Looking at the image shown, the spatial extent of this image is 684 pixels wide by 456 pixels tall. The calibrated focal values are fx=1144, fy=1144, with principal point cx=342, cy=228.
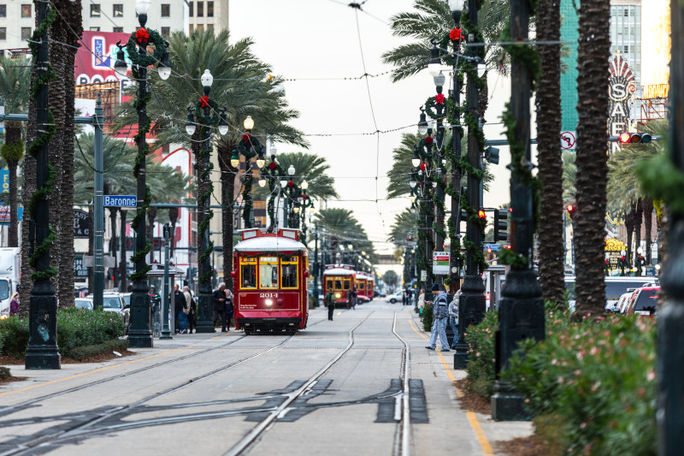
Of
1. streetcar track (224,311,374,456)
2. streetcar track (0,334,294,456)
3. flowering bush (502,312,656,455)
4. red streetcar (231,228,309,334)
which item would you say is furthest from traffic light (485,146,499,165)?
flowering bush (502,312,656,455)

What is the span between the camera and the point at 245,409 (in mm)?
15969

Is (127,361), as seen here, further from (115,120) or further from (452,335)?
(115,120)

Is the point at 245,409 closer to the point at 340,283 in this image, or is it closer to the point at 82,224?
the point at 82,224

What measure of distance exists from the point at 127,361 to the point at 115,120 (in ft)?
82.2

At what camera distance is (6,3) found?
134 meters

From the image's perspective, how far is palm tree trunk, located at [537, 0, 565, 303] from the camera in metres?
21.5

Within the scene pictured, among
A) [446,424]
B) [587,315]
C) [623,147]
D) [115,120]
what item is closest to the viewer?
[446,424]

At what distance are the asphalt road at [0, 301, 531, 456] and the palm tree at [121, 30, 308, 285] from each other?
20595 mm

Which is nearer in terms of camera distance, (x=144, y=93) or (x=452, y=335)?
(x=144, y=93)

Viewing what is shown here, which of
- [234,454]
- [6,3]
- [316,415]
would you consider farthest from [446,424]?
[6,3]

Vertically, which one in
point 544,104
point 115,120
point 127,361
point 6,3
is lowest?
point 127,361

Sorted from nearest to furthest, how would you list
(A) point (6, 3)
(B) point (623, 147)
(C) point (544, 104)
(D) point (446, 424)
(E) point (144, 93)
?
(D) point (446, 424)
(C) point (544, 104)
(E) point (144, 93)
(B) point (623, 147)
(A) point (6, 3)

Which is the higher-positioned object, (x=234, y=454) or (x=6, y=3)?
(x=6, y=3)

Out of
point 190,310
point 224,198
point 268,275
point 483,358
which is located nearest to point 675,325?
point 483,358
